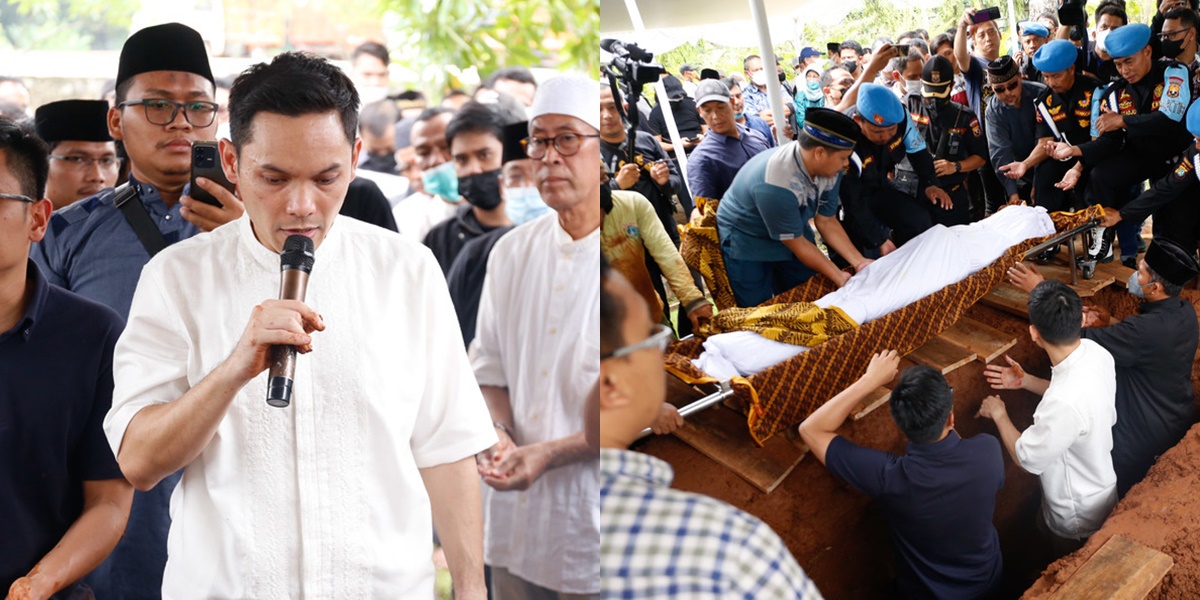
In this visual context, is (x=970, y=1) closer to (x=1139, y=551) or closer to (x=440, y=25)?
(x=440, y=25)

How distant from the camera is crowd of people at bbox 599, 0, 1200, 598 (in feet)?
3.90

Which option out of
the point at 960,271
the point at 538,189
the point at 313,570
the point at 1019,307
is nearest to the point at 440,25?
the point at 538,189

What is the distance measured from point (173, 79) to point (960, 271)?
1.30 m

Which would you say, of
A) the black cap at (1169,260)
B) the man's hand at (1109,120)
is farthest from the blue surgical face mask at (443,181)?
the black cap at (1169,260)

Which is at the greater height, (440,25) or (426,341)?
(440,25)

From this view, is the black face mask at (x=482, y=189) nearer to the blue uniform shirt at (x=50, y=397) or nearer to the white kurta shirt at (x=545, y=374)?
the white kurta shirt at (x=545, y=374)

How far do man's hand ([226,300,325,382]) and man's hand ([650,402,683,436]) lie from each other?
509mm

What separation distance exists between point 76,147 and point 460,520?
0.72 m

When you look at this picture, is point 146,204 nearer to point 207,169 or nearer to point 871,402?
point 207,169

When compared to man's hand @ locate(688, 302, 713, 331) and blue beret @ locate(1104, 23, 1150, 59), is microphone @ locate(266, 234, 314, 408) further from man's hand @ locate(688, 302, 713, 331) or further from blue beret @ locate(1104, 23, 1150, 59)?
blue beret @ locate(1104, 23, 1150, 59)

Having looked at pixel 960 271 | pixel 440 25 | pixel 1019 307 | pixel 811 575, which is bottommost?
pixel 811 575

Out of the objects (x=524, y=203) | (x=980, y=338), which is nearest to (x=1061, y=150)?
(x=980, y=338)

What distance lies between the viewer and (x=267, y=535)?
114 cm

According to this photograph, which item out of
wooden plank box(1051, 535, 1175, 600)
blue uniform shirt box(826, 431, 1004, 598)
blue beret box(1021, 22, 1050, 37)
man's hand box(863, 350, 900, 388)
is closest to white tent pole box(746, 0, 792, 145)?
man's hand box(863, 350, 900, 388)
